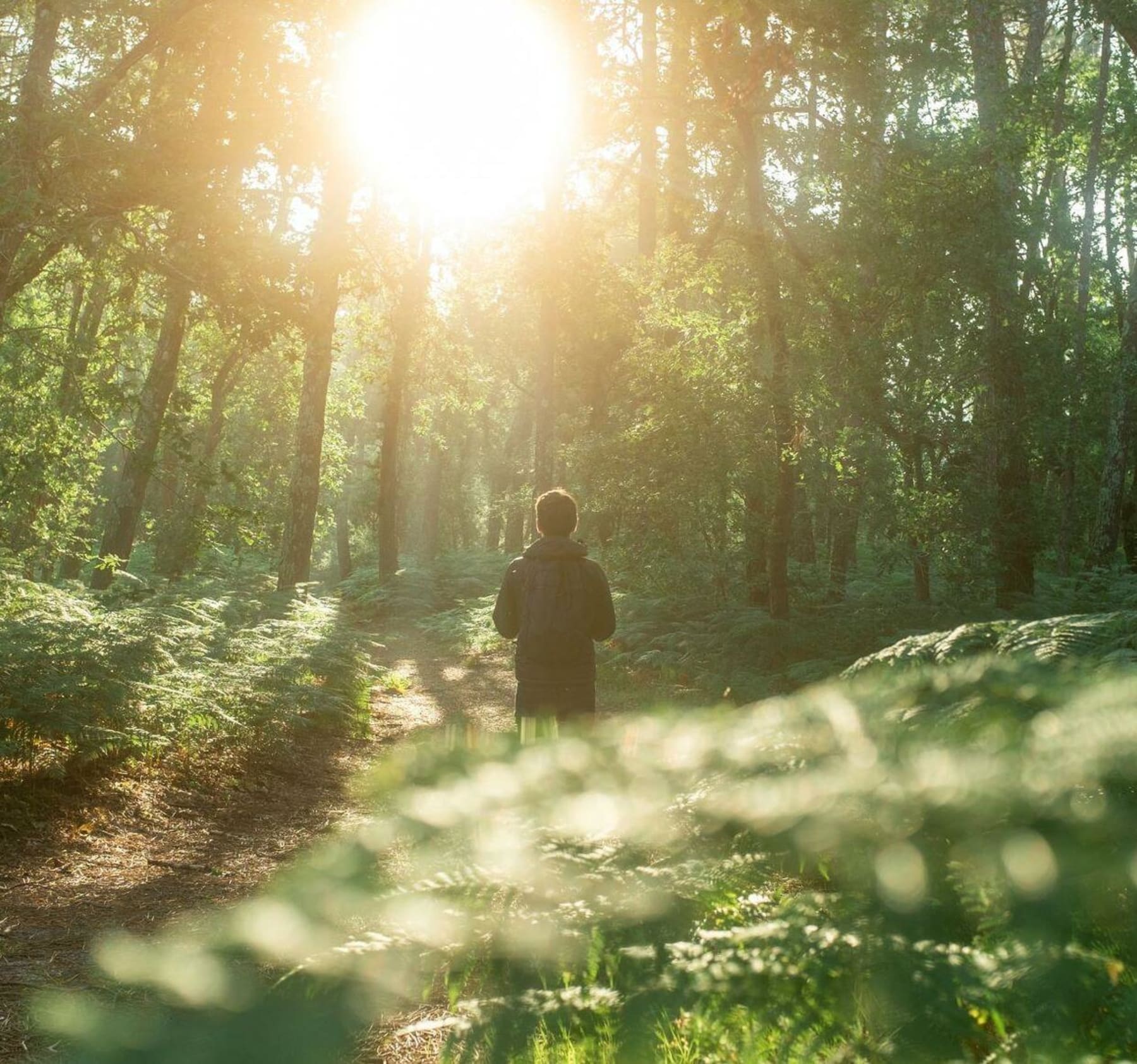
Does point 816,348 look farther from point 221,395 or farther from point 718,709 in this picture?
point 221,395

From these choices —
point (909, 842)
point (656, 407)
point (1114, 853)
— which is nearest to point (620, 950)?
point (909, 842)

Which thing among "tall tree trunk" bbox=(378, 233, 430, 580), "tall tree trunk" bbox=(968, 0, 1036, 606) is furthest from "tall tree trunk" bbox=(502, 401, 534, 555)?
"tall tree trunk" bbox=(968, 0, 1036, 606)

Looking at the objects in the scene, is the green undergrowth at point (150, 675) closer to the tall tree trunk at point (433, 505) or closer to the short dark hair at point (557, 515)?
the short dark hair at point (557, 515)

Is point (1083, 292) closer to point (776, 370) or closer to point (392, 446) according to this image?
point (776, 370)

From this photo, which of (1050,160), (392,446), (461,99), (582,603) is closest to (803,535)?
(1050,160)

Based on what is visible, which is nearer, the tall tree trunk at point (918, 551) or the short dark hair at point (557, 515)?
the short dark hair at point (557, 515)

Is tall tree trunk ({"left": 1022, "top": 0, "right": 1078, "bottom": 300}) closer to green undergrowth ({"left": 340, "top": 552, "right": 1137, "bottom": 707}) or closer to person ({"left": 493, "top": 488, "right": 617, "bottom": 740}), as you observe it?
green undergrowth ({"left": 340, "top": 552, "right": 1137, "bottom": 707})

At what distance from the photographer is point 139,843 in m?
6.05

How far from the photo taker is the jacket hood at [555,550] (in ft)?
17.8

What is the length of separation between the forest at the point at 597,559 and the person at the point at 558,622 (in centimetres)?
191

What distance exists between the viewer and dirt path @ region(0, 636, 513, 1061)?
4352 millimetres

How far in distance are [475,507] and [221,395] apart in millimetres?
28044

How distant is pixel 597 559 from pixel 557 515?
11.4 metres

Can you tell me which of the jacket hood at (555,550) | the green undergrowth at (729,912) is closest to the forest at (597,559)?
the green undergrowth at (729,912)
